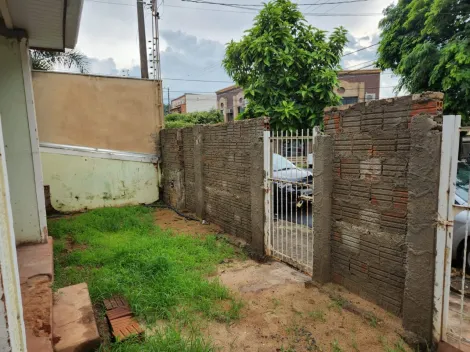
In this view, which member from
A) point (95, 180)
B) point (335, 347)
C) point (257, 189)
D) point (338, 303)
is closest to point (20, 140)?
point (257, 189)

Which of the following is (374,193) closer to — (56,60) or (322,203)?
(322,203)

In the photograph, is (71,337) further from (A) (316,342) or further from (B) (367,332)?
(B) (367,332)

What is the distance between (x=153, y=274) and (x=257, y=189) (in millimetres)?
1937

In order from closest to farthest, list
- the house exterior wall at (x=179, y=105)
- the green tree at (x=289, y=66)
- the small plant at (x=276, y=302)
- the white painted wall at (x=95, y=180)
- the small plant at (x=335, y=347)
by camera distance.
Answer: the small plant at (x=335, y=347) < the small plant at (x=276, y=302) < the green tree at (x=289, y=66) < the white painted wall at (x=95, y=180) < the house exterior wall at (x=179, y=105)

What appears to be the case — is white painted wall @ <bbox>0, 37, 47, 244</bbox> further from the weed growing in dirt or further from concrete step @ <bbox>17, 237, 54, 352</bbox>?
the weed growing in dirt

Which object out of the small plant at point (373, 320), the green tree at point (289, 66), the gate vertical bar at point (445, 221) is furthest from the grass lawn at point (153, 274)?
the green tree at point (289, 66)

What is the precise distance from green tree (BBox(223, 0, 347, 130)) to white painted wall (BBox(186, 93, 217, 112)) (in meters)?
26.6

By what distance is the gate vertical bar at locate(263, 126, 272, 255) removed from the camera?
438cm

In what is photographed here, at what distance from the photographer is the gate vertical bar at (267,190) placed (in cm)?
438

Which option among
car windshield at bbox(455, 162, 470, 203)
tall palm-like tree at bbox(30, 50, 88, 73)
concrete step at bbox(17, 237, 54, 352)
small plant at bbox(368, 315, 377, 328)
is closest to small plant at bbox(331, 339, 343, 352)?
small plant at bbox(368, 315, 377, 328)

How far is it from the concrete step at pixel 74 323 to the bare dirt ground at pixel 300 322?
3.37 feet

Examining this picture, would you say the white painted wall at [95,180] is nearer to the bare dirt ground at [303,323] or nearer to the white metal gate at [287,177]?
the white metal gate at [287,177]

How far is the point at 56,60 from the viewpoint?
9695 millimetres

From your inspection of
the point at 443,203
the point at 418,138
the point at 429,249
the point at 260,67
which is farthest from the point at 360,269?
the point at 260,67
